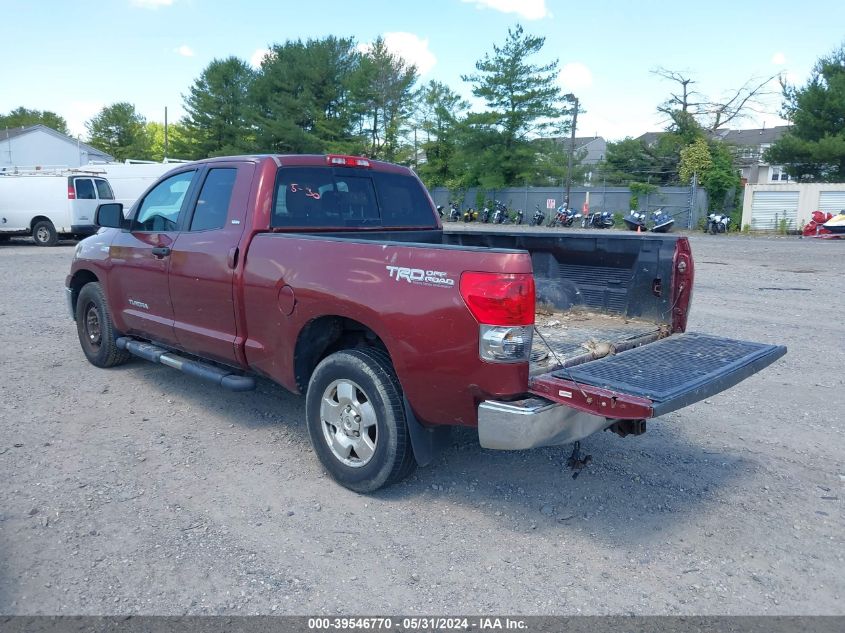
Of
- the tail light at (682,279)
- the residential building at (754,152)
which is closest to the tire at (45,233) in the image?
the tail light at (682,279)

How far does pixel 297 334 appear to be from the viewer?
4297mm

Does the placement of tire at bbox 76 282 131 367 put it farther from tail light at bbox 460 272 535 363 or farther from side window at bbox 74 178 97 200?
side window at bbox 74 178 97 200

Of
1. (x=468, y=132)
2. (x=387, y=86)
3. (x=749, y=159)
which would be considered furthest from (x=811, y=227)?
(x=387, y=86)

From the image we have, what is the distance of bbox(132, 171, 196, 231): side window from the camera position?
5496 millimetres

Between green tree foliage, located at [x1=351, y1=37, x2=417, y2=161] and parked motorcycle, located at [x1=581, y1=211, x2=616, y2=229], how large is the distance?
1882 centimetres

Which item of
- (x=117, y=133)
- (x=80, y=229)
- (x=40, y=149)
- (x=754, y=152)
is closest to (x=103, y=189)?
(x=80, y=229)

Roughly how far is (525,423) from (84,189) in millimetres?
19917

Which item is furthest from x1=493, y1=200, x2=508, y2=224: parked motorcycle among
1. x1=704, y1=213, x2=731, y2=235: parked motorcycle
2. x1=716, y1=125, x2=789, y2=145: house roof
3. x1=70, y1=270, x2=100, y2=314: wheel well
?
x1=716, y1=125, x2=789, y2=145: house roof

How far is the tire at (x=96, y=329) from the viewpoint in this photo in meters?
6.39

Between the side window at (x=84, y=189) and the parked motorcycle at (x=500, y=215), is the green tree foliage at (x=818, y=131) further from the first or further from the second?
the side window at (x=84, y=189)

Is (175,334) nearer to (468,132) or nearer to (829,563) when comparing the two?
(829,563)

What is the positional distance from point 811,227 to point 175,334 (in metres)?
28.2

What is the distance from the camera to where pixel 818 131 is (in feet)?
112

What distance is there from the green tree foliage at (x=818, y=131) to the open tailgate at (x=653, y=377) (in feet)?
110
